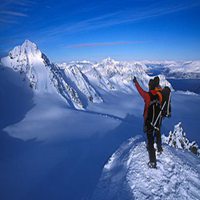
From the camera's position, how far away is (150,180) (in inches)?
387

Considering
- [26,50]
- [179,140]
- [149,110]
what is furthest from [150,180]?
[26,50]

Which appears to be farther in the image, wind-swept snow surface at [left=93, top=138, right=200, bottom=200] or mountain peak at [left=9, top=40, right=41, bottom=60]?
mountain peak at [left=9, top=40, right=41, bottom=60]

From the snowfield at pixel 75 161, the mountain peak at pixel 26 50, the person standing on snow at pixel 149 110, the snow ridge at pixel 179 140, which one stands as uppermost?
the mountain peak at pixel 26 50

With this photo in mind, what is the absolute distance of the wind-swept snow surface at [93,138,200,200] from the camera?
29.8 feet

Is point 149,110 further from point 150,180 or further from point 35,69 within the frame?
point 35,69

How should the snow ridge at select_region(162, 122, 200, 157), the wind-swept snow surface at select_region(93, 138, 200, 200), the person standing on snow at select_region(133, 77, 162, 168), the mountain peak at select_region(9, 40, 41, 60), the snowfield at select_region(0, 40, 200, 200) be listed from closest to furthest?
the wind-swept snow surface at select_region(93, 138, 200, 200) → the person standing on snow at select_region(133, 77, 162, 168) → the snowfield at select_region(0, 40, 200, 200) → the snow ridge at select_region(162, 122, 200, 157) → the mountain peak at select_region(9, 40, 41, 60)

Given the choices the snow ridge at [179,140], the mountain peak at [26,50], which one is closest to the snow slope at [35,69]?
the mountain peak at [26,50]

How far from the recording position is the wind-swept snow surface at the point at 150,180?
9.09 m

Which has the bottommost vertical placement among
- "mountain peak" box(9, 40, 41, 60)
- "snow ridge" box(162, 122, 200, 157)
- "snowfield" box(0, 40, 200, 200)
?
"snow ridge" box(162, 122, 200, 157)

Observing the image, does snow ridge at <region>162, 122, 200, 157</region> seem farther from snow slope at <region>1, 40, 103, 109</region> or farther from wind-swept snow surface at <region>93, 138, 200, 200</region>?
snow slope at <region>1, 40, 103, 109</region>

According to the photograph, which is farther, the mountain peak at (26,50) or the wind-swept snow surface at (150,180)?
the mountain peak at (26,50)

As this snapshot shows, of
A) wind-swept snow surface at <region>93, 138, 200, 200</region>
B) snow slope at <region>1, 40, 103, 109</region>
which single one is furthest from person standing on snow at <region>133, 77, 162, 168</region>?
snow slope at <region>1, 40, 103, 109</region>

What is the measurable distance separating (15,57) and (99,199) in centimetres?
10628

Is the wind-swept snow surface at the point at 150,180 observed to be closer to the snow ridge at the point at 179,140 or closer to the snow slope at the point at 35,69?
the snow ridge at the point at 179,140
